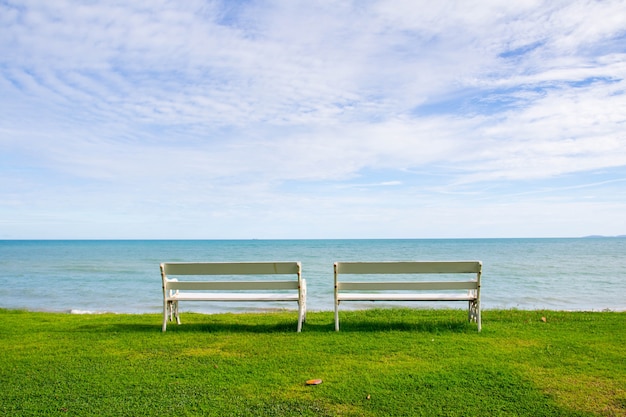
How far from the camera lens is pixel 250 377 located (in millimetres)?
4551

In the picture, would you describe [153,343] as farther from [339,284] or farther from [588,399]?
[588,399]

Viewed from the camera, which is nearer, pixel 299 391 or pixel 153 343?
pixel 299 391

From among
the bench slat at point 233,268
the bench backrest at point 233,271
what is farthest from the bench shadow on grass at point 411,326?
the bench slat at point 233,268

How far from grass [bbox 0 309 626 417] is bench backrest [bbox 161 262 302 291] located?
2.10ft

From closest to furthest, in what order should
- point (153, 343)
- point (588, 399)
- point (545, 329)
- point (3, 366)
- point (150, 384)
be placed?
1. point (588, 399)
2. point (150, 384)
3. point (3, 366)
4. point (153, 343)
5. point (545, 329)

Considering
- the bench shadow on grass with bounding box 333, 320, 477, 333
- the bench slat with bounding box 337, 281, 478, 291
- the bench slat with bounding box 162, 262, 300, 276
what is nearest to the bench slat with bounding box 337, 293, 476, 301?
the bench slat with bounding box 337, 281, 478, 291

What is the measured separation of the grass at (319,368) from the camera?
3824mm

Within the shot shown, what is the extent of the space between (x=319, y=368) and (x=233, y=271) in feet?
7.72

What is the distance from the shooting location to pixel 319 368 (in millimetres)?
4828

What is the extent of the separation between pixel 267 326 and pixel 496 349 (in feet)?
10.8

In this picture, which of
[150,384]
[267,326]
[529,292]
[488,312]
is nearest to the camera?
[150,384]

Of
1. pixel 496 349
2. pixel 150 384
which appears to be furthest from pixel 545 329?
pixel 150 384

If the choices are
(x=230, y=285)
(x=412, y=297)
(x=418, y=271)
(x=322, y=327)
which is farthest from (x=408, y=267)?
(x=230, y=285)

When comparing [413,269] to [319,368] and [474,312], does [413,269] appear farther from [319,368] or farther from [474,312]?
[319,368]
